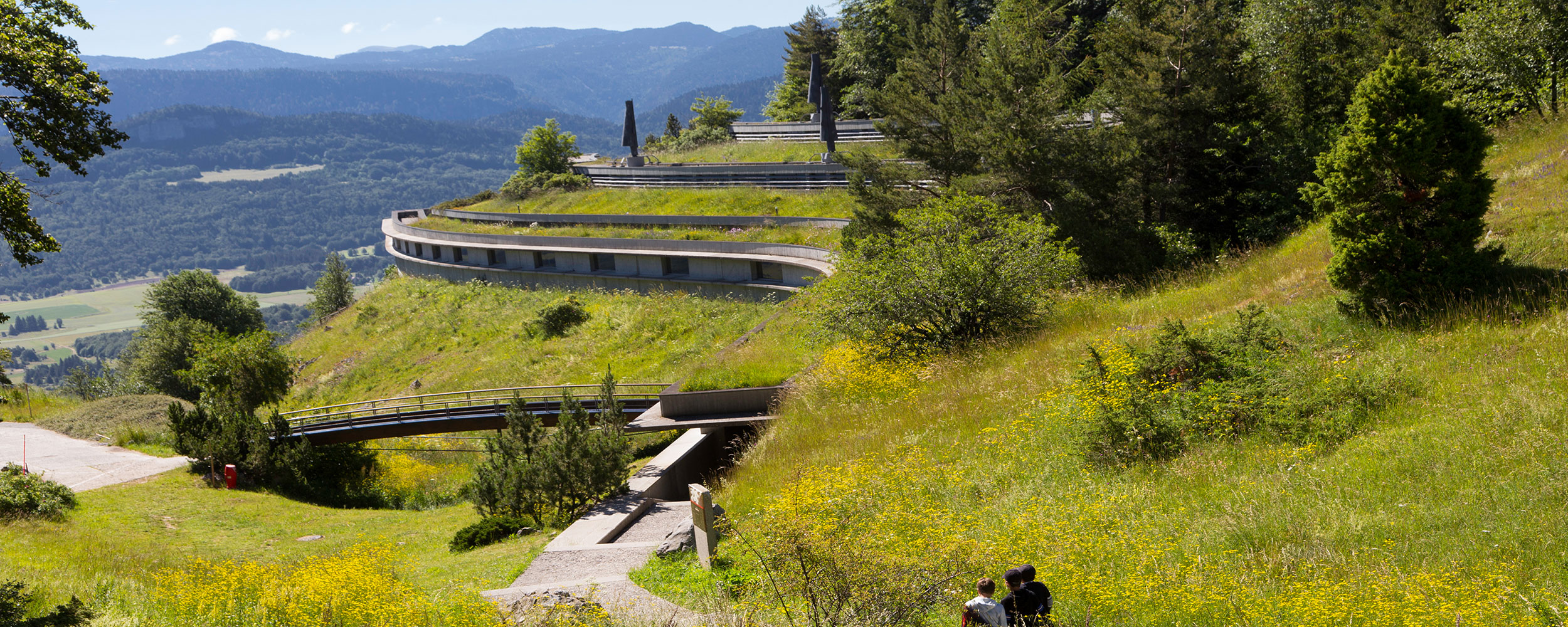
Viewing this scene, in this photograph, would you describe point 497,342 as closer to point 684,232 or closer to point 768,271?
point 684,232

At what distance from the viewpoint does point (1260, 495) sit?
845cm

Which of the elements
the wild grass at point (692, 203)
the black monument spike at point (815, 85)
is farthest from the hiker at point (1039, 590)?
the black monument spike at point (815, 85)

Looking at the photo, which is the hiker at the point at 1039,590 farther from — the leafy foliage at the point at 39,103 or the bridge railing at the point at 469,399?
the bridge railing at the point at 469,399

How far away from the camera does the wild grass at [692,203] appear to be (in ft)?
138

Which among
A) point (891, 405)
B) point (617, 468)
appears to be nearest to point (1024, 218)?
point (891, 405)

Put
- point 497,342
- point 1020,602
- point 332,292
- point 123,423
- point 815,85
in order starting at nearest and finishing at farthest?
point 1020,602 < point 123,423 < point 497,342 < point 815,85 < point 332,292

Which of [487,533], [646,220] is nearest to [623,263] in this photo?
[646,220]

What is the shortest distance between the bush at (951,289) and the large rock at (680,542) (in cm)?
702

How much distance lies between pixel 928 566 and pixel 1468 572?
13.6 ft

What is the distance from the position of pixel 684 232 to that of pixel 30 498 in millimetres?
27048

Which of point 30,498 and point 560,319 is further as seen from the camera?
point 560,319

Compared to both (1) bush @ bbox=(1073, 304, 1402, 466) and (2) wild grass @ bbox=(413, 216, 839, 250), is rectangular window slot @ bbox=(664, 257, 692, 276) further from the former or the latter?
(1) bush @ bbox=(1073, 304, 1402, 466)

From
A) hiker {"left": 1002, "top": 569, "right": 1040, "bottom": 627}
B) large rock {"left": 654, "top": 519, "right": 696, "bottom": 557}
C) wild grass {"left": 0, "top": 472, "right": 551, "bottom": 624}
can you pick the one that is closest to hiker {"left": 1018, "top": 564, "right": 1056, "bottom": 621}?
hiker {"left": 1002, "top": 569, "right": 1040, "bottom": 627}

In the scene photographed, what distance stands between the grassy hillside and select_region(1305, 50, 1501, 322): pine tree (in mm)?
780
